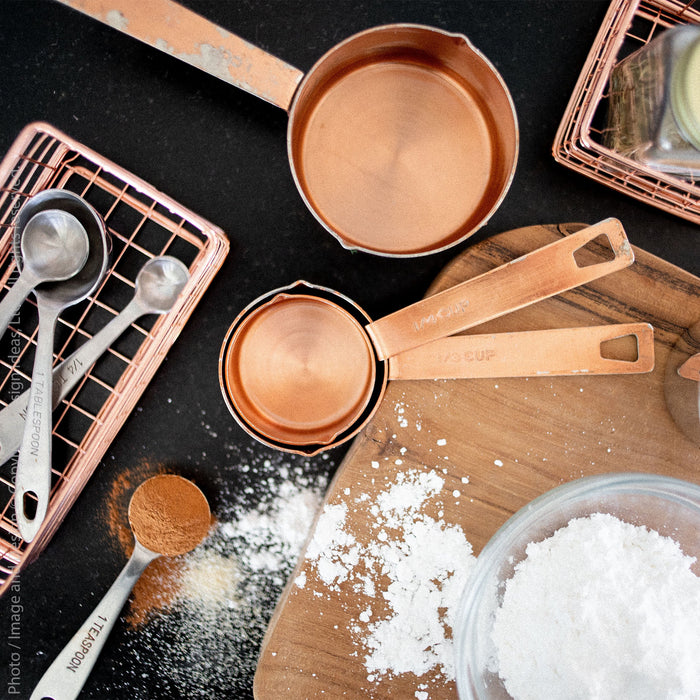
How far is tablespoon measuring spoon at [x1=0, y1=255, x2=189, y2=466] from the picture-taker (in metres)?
0.59

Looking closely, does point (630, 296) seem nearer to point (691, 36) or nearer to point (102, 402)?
point (691, 36)

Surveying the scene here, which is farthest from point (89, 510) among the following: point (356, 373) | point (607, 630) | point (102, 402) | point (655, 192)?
point (655, 192)

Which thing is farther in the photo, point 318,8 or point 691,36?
point 318,8

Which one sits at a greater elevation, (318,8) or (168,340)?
(318,8)

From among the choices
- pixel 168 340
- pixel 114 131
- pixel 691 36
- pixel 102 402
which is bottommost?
pixel 102 402

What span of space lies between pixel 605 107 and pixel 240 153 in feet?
1.45

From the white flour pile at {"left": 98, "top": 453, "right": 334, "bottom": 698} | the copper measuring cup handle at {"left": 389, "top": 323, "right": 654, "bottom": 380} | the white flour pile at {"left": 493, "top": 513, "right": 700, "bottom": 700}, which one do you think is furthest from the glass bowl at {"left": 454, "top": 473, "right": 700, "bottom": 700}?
the white flour pile at {"left": 98, "top": 453, "right": 334, "bottom": 698}

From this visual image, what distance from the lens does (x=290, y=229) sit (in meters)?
0.65

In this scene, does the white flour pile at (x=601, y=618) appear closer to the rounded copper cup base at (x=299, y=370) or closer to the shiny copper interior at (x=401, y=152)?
the rounded copper cup base at (x=299, y=370)

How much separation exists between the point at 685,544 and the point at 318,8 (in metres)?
0.72

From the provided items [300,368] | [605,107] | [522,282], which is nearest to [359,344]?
[300,368]

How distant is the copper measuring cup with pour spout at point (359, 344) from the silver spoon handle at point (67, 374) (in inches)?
4.9

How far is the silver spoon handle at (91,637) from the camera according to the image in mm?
618

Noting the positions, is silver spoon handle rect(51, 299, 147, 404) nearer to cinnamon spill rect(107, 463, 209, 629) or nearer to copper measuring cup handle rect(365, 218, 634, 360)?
cinnamon spill rect(107, 463, 209, 629)
